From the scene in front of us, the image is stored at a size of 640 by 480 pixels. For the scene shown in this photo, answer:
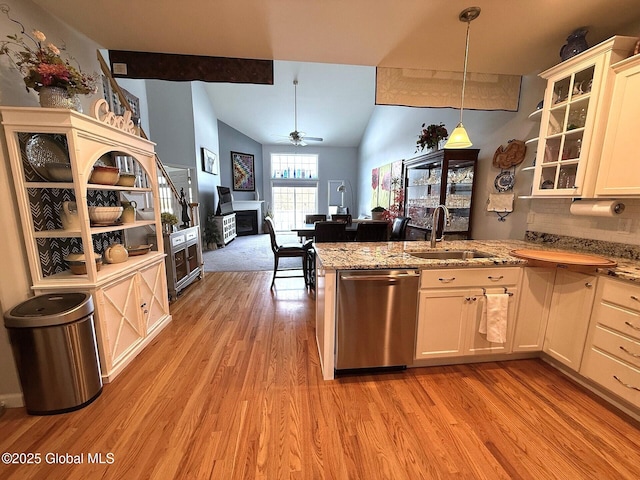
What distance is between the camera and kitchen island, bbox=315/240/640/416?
183 cm

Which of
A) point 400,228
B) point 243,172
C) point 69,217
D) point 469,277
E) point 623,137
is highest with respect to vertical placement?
point 243,172

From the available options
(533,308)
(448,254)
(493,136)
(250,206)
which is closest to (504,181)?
(493,136)

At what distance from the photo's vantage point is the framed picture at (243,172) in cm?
837

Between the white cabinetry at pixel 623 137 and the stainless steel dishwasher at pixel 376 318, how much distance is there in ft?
4.84

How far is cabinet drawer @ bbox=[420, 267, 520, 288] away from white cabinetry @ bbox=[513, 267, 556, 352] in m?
0.13

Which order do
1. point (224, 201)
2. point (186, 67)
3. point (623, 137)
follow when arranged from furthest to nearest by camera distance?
1. point (224, 201)
2. point (186, 67)
3. point (623, 137)

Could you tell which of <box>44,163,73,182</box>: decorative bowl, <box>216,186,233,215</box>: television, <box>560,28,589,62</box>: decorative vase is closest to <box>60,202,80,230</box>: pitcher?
<box>44,163,73,182</box>: decorative bowl

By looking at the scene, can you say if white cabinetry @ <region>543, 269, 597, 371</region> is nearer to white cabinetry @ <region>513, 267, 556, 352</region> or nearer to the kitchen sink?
white cabinetry @ <region>513, 267, 556, 352</region>

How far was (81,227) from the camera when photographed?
1.74 metres

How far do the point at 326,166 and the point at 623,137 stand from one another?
27.7 feet

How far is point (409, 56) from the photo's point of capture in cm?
242

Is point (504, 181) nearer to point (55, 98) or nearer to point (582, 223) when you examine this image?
point (582, 223)

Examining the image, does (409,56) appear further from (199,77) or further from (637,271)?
(637,271)

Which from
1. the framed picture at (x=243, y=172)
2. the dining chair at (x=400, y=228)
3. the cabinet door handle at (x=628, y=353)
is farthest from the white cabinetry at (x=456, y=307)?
the framed picture at (x=243, y=172)
